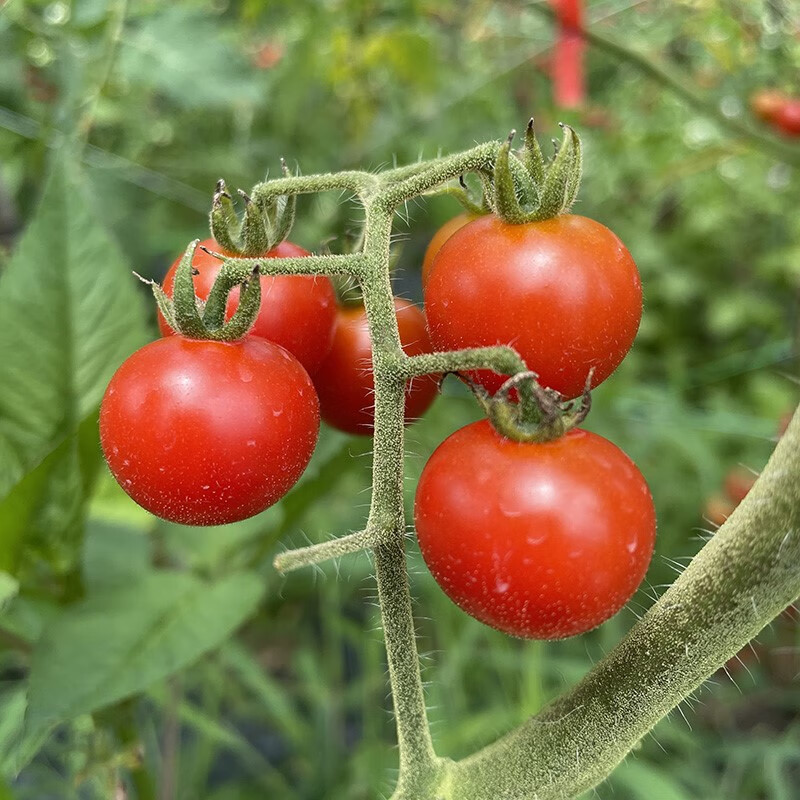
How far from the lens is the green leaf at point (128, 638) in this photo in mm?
728

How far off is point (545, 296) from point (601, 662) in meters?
0.22

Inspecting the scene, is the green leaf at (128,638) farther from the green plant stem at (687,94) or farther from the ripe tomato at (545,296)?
the green plant stem at (687,94)

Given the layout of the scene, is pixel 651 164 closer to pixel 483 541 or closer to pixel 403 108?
pixel 403 108

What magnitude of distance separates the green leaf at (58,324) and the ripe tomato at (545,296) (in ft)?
1.54

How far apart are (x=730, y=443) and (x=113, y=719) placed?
177cm

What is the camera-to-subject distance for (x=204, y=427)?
51 centimetres

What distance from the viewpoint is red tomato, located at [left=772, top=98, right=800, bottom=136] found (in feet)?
6.22

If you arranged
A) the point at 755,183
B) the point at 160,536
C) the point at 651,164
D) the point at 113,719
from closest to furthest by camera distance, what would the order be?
1. the point at 113,719
2. the point at 160,536
3. the point at 651,164
4. the point at 755,183

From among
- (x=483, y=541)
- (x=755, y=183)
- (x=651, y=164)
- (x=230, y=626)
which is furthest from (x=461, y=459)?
(x=755, y=183)

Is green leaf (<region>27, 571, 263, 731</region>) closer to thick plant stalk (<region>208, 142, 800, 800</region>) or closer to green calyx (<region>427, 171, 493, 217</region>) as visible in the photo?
thick plant stalk (<region>208, 142, 800, 800</region>)

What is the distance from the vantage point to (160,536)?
1400mm

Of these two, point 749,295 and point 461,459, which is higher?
point 461,459

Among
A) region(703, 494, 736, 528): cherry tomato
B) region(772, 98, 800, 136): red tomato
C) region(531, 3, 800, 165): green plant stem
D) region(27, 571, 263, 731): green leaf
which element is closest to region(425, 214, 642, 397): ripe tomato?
region(27, 571, 263, 731): green leaf

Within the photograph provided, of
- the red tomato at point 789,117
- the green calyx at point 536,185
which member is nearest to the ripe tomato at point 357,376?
the green calyx at point 536,185
